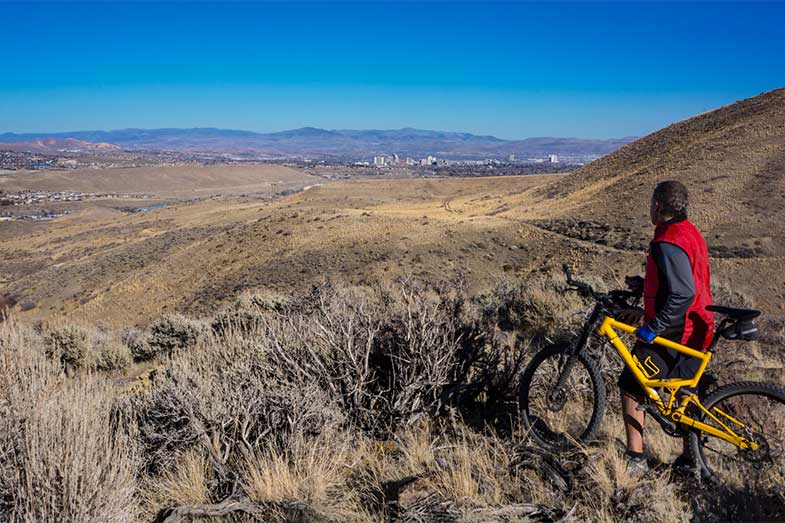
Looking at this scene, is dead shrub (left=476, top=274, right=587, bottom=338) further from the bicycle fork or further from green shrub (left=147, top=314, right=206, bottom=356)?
green shrub (left=147, top=314, right=206, bottom=356)

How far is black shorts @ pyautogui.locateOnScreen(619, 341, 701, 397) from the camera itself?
300 centimetres

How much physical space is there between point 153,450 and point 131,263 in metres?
29.1

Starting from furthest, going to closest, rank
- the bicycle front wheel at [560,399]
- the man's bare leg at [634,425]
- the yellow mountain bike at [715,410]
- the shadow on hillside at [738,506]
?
the bicycle front wheel at [560,399] → the man's bare leg at [634,425] → the yellow mountain bike at [715,410] → the shadow on hillside at [738,506]

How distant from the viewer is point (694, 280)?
2.87 meters

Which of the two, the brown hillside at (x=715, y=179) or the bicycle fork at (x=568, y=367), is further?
the brown hillside at (x=715, y=179)

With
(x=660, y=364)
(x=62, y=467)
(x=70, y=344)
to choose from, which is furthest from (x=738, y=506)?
(x=70, y=344)

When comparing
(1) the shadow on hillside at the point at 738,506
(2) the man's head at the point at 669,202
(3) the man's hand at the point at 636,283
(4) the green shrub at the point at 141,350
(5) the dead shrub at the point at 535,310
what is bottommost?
(4) the green shrub at the point at 141,350

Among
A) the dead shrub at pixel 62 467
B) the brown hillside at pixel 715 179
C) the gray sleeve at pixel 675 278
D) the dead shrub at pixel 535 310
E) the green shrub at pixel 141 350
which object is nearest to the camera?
the dead shrub at pixel 62 467

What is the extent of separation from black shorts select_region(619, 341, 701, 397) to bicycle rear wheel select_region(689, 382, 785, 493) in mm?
218

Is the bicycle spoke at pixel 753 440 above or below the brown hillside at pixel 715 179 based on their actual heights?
below

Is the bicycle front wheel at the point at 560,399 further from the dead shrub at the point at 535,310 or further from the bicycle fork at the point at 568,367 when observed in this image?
the dead shrub at the point at 535,310

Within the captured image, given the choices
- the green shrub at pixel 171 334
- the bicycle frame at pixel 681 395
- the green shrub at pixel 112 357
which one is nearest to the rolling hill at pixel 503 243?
the bicycle frame at pixel 681 395

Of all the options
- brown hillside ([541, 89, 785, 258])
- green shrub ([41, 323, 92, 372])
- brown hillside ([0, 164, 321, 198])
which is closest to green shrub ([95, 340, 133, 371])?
green shrub ([41, 323, 92, 372])

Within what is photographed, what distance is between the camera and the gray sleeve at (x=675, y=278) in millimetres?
2783
